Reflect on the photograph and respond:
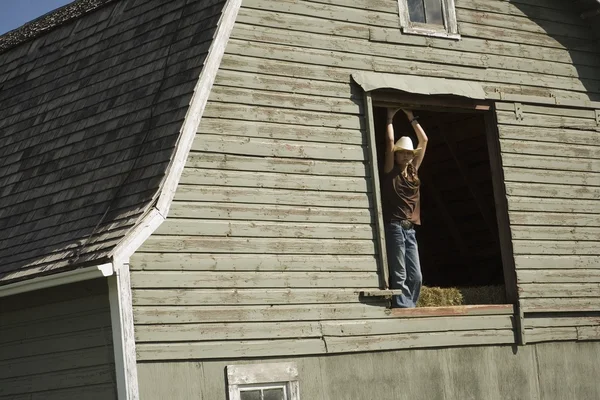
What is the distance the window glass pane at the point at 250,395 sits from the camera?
1185 cm

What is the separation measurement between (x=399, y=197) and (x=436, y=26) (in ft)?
7.11

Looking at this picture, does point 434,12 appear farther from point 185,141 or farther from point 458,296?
point 185,141

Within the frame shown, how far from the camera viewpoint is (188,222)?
11734mm

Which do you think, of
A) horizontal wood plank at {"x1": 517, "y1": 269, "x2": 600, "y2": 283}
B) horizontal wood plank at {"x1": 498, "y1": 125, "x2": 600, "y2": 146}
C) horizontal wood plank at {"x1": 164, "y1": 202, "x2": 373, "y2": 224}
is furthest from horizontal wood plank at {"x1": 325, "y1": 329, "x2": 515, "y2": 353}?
horizontal wood plank at {"x1": 498, "y1": 125, "x2": 600, "y2": 146}

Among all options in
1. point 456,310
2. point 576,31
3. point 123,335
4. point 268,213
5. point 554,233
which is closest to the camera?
point 123,335

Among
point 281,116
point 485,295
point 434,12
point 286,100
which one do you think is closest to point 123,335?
point 281,116

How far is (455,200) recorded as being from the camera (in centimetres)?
1823

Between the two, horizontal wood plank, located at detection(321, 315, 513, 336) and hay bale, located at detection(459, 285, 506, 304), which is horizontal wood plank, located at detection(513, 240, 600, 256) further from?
horizontal wood plank, located at detection(321, 315, 513, 336)

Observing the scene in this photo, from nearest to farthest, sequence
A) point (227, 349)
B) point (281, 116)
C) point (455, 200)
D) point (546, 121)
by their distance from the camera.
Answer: point (227, 349), point (281, 116), point (546, 121), point (455, 200)

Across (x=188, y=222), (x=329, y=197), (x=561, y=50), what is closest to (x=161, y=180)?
(x=188, y=222)

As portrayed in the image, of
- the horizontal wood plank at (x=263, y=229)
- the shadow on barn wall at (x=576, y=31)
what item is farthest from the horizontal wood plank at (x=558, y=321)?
the shadow on barn wall at (x=576, y=31)

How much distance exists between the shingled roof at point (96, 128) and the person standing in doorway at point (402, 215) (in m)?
2.90

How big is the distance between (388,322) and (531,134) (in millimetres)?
3452

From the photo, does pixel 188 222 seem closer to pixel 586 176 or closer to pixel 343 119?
pixel 343 119
